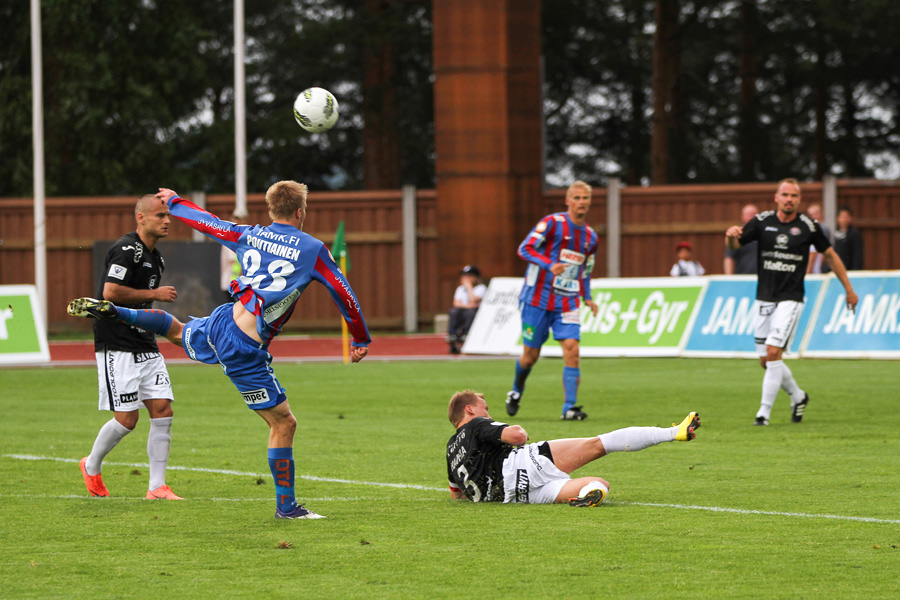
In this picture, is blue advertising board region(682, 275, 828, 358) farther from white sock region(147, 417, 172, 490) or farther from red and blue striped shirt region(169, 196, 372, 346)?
red and blue striped shirt region(169, 196, 372, 346)

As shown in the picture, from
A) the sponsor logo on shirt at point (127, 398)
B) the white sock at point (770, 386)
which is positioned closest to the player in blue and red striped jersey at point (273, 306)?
the sponsor logo on shirt at point (127, 398)

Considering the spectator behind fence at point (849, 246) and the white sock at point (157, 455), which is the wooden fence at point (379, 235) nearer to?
the spectator behind fence at point (849, 246)

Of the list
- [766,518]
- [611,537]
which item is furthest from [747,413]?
[611,537]

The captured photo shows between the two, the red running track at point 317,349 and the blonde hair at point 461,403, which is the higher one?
the blonde hair at point 461,403

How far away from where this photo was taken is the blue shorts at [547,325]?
1362 centimetres

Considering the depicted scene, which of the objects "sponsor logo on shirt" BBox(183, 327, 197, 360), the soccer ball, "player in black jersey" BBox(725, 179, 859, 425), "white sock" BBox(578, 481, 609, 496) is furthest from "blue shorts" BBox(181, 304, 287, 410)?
"player in black jersey" BBox(725, 179, 859, 425)

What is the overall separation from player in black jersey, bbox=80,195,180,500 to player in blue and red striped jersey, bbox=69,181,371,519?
3.59ft

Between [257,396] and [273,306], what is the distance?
1.74 feet

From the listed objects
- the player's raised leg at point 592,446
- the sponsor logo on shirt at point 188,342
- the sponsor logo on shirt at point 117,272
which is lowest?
the player's raised leg at point 592,446

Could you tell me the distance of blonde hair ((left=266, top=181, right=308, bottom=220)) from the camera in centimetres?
752

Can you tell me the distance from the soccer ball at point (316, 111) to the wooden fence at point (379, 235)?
757 inches

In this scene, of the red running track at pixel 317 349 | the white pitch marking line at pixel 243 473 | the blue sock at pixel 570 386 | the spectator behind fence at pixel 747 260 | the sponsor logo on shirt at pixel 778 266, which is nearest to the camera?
the white pitch marking line at pixel 243 473

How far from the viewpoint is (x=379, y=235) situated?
29719mm

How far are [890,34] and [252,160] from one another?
19653mm
